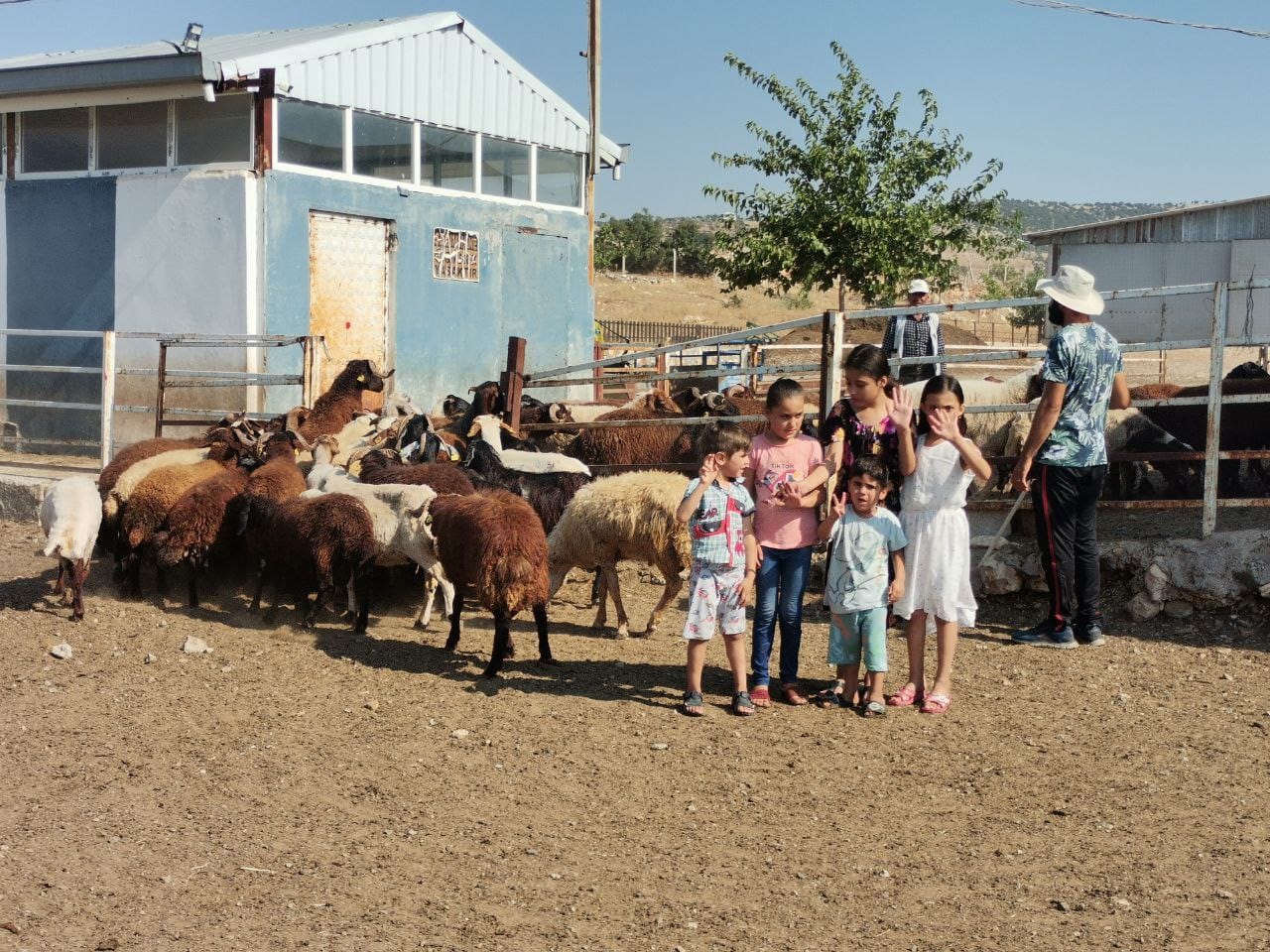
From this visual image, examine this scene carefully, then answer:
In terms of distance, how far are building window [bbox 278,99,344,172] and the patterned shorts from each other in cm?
927

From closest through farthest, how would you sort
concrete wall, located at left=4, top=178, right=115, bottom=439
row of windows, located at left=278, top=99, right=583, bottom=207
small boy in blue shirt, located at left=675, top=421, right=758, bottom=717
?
1. small boy in blue shirt, located at left=675, top=421, right=758, bottom=717
2. row of windows, located at left=278, top=99, right=583, bottom=207
3. concrete wall, located at left=4, top=178, right=115, bottom=439

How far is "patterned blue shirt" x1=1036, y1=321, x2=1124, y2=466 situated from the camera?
23.1 feet

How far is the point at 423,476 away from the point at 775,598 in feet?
10.7

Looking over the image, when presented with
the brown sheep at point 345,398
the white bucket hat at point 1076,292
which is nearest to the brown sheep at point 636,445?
the brown sheep at point 345,398

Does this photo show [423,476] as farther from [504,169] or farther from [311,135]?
[504,169]

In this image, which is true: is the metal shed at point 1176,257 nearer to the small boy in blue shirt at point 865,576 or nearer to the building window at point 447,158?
the building window at point 447,158

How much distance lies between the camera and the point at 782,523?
6.46m

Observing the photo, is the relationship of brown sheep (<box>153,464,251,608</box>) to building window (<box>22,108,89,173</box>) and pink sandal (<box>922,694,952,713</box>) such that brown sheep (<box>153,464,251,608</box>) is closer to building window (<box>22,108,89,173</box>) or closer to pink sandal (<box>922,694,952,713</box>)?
pink sandal (<box>922,694,952,713</box>)

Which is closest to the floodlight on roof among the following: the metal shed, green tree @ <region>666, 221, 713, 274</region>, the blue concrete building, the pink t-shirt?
the blue concrete building

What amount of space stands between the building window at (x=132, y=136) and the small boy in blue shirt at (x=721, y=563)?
10.1 meters

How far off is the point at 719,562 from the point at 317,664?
8.36ft

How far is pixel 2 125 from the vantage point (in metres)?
15.4

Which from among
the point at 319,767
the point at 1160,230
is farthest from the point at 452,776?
the point at 1160,230

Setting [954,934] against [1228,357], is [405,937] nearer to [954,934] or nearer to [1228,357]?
[954,934]
